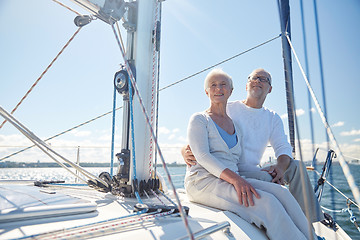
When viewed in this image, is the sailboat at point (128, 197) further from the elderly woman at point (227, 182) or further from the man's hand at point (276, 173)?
the man's hand at point (276, 173)

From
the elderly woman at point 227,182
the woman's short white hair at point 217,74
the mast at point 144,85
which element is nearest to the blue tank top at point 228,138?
the elderly woman at point 227,182

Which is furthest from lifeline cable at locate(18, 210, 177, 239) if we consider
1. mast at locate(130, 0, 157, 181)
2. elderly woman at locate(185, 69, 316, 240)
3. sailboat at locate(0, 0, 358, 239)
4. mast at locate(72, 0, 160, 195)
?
mast at locate(130, 0, 157, 181)

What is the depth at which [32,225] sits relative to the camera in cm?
82

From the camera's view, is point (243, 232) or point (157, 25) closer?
point (243, 232)

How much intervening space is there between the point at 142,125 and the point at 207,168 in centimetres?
55

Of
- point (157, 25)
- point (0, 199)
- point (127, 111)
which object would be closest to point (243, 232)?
point (0, 199)

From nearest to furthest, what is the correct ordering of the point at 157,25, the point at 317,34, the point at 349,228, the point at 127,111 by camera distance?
the point at 317,34, the point at 127,111, the point at 157,25, the point at 349,228

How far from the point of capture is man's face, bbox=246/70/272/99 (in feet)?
6.00

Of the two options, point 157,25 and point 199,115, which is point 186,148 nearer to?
point 199,115

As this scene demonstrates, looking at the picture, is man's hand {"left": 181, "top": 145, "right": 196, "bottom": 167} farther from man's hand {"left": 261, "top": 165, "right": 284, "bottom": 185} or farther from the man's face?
the man's face

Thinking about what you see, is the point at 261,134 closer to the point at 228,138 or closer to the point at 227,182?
the point at 228,138

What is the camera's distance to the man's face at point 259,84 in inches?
72.0

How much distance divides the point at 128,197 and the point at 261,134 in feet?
3.11

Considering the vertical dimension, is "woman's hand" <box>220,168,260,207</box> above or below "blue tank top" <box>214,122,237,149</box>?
below
